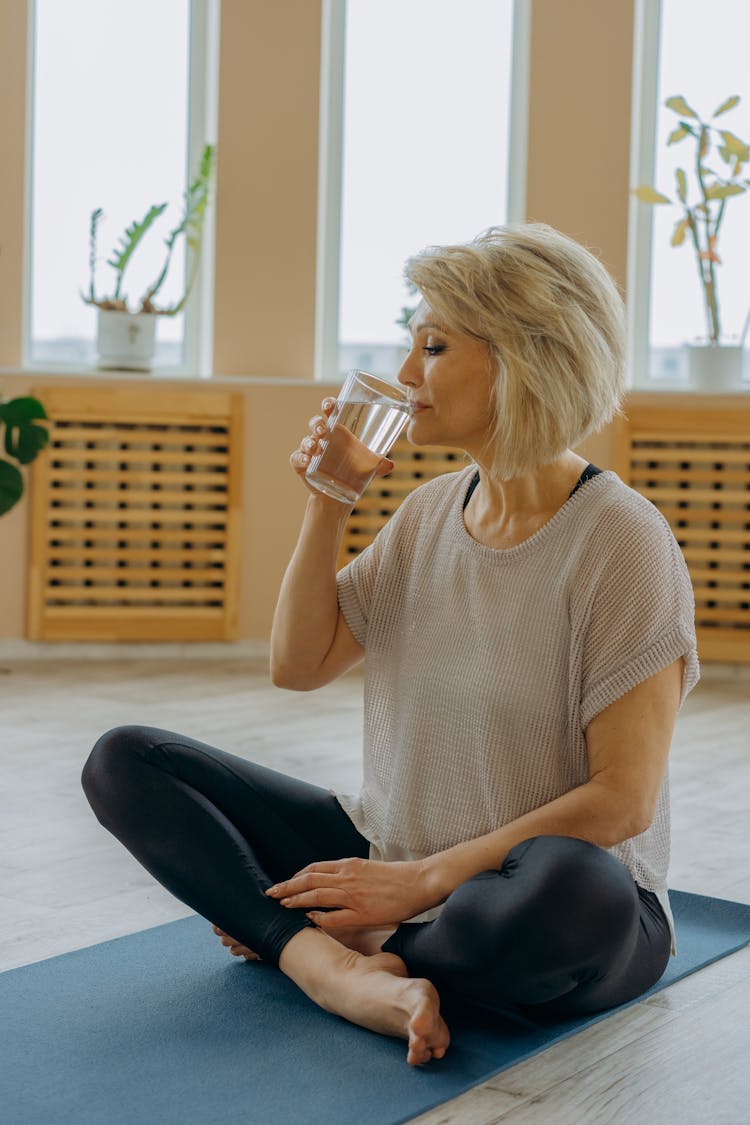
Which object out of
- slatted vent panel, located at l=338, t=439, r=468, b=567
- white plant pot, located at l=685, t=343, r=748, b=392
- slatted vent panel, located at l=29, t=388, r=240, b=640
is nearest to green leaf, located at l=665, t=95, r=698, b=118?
white plant pot, located at l=685, t=343, r=748, b=392

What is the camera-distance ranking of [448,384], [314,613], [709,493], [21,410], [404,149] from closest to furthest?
[448,384]
[314,613]
[21,410]
[709,493]
[404,149]

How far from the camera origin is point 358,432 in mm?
1712

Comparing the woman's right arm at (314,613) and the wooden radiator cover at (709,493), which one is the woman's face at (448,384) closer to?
the woman's right arm at (314,613)

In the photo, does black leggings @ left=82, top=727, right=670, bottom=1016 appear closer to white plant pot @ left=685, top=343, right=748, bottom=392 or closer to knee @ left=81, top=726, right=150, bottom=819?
knee @ left=81, top=726, right=150, bottom=819

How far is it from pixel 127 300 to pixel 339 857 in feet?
11.0

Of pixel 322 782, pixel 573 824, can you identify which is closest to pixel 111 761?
pixel 573 824

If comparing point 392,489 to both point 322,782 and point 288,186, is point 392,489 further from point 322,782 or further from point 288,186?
point 322,782

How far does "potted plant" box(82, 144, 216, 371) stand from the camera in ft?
15.7

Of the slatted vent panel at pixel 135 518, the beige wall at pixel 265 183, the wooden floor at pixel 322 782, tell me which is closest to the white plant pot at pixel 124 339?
the slatted vent panel at pixel 135 518

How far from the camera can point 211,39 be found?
492cm

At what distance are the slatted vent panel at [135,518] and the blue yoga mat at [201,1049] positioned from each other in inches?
116

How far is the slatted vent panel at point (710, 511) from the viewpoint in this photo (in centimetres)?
491

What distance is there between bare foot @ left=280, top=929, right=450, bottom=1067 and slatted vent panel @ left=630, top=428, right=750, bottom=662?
341cm

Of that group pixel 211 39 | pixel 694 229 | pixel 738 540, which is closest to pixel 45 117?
pixel 211 39
